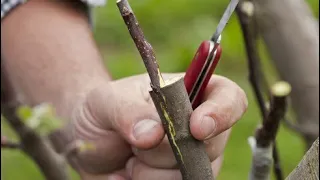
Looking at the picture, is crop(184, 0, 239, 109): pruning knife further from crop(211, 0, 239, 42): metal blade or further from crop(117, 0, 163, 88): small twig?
crop(117, 0, 163, 88): small twig

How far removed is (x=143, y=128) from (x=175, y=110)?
0.23m

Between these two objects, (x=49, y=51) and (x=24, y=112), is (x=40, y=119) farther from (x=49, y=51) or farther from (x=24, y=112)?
(x=49, y=51)

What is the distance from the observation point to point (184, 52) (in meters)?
2.48

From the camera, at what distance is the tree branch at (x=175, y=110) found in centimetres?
58

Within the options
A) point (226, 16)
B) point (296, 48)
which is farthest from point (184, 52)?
point (226, 16)

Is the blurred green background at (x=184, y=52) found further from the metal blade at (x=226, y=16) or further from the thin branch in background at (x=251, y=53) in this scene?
the metal blade at (x=226, y=16)

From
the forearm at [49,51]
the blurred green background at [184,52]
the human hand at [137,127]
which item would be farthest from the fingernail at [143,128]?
the blurred green background at [184,52]

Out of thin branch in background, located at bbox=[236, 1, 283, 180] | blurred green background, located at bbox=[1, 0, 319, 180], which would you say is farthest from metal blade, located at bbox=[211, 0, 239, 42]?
blurred green background, located at bbox=[1, 0, 319, 180]

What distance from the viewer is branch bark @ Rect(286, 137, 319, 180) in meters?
0.59

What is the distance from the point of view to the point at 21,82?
1.40 metres

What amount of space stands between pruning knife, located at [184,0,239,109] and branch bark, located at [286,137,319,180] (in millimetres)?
154

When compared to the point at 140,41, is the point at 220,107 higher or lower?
lower

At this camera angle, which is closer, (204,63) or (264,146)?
(204,63)

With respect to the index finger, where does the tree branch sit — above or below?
above
